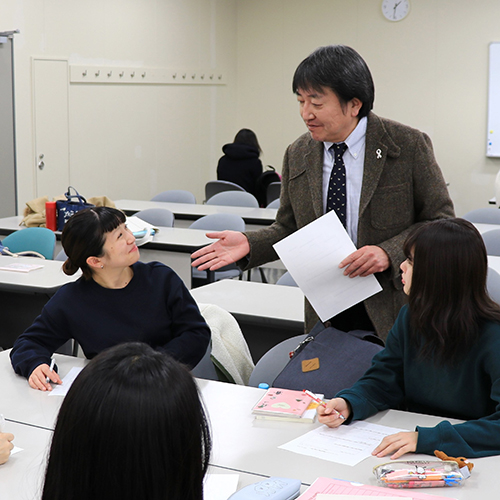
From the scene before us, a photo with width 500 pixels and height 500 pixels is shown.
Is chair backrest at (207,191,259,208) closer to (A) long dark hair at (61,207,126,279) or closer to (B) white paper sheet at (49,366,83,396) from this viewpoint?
(A) long dark hair at (61,207,126,279)

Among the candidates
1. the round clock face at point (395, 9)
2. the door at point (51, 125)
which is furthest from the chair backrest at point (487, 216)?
the round clock face at point (395, 9)

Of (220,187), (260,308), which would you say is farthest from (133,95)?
(260,308)

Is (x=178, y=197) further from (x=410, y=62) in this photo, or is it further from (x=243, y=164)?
(x=410, y=62)

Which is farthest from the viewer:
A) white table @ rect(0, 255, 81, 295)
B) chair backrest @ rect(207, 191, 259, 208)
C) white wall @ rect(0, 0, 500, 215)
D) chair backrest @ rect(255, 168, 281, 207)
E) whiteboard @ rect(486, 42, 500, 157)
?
whiteboard @ rect(486, 42, 500, 157)

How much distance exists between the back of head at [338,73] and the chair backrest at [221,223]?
2879 millimetres

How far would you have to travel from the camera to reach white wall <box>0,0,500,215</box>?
737 cm

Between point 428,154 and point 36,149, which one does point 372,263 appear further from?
point 36,149

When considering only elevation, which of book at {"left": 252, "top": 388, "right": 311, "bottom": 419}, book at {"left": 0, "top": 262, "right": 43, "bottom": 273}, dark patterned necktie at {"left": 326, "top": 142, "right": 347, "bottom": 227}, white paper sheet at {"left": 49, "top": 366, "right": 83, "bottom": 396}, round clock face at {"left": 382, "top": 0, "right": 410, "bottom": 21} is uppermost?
round clock face at {"left": 382, "top": 0, "right": 410, "bottom": 21}

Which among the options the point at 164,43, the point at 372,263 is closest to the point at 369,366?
the point at 372,263

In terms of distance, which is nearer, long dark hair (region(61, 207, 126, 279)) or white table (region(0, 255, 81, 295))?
long dark hair (region(61, 207, 126, 279))

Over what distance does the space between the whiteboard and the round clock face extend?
1.20m

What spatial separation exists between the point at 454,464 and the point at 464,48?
7.91 metres

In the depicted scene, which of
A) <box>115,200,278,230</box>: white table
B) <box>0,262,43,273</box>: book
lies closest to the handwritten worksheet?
<box>0,262,43,273</box>: book

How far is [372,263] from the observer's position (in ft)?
6.35
